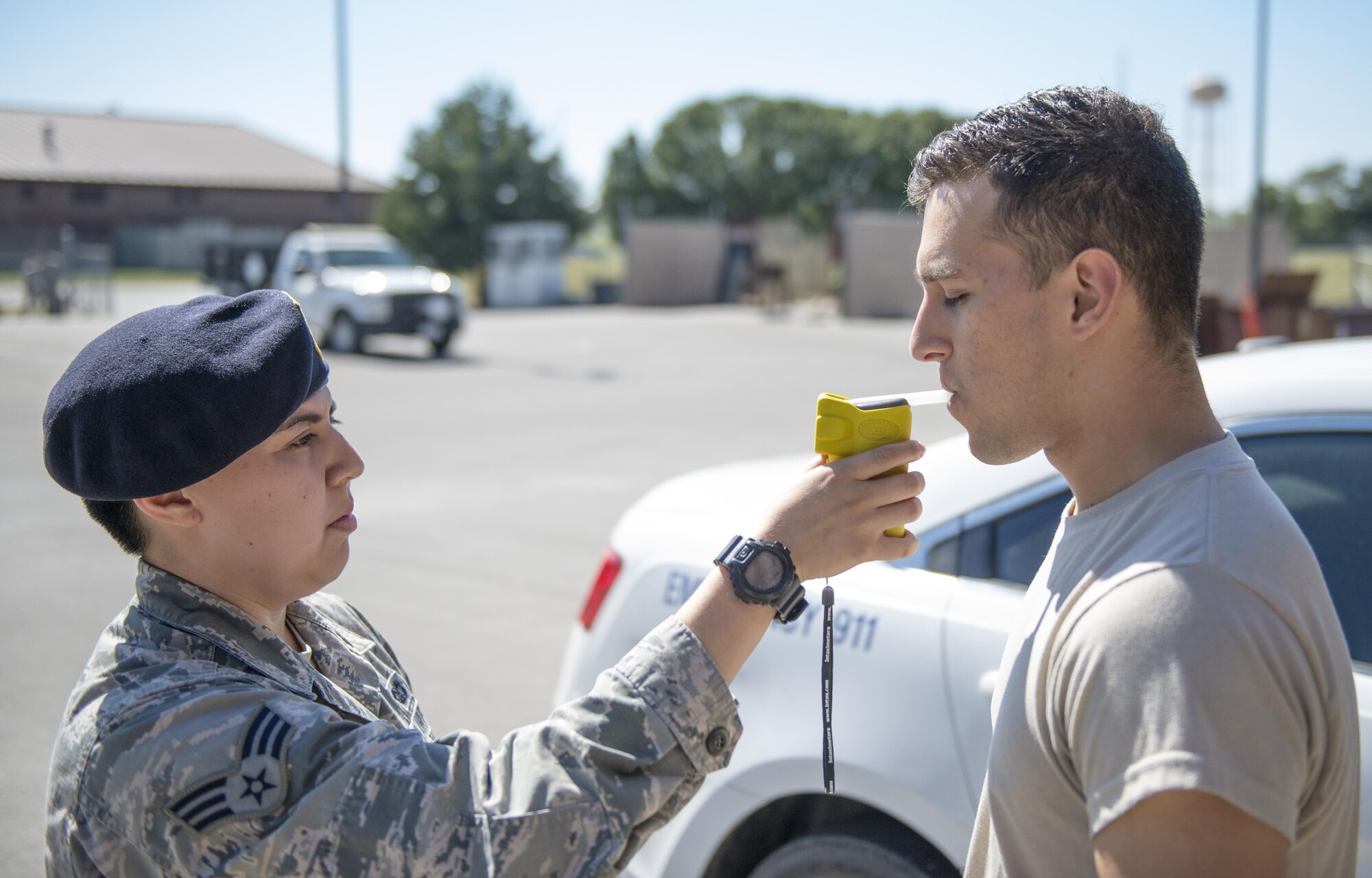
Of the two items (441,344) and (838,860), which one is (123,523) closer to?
(838,860)

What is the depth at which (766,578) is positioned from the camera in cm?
141

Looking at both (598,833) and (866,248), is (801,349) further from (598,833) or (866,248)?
(598,833)

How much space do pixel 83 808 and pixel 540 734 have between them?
58 centimetres

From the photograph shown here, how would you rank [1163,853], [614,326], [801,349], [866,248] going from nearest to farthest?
1. [1163,853]
2. [801,349]
3. [614,326]
4. [866,248]

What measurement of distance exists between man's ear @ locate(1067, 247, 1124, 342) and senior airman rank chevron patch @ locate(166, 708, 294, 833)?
3.70 feet

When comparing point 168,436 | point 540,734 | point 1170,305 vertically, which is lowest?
point 540,734

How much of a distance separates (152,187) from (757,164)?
4310cm

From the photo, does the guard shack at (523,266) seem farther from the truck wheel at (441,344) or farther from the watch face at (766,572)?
the watch face at (766,572)

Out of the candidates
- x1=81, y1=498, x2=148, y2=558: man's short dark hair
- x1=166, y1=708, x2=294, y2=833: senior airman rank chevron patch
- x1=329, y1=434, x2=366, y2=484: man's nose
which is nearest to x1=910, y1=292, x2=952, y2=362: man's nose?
x1=329, y1=434, x2=366, y2=484: man's nose

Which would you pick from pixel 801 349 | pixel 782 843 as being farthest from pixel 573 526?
pixel 801 349

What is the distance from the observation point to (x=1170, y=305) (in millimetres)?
1407

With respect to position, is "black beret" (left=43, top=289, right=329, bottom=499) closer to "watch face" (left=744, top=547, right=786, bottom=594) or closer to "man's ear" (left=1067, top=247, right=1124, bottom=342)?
"watch face" (left=744, top=547, right=786, bottom=594)

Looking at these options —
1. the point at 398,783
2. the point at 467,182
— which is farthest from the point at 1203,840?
the point at 467,182

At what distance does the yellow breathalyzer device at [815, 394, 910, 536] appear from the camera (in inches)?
59.6
